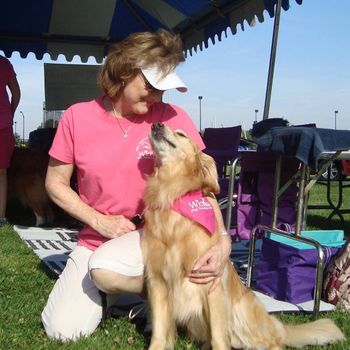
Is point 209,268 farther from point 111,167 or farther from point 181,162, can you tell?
point 111,167

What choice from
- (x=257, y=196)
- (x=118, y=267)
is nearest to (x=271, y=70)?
(x=257, y=196)

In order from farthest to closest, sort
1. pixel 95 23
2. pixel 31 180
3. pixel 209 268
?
pixel 95 23 < pixel 31 180 < pixel 209 268

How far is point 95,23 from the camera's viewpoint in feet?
28.0

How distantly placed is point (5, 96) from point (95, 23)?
296cm

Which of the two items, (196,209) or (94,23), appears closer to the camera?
(196,209)

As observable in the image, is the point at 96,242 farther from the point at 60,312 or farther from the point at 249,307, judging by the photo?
the point at 249,307

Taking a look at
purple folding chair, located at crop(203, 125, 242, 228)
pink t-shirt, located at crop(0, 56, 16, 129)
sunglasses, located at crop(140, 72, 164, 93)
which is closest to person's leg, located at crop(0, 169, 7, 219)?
pink t-shirt, located at crop(0, 56, 16, 129)

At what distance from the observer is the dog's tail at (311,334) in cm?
287

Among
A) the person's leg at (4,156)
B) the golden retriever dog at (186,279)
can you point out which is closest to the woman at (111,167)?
the golden retriever dog at (186,279)

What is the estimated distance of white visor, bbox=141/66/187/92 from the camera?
295cm

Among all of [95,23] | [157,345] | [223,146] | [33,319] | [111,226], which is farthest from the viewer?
[95,23]

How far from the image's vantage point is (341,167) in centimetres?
766

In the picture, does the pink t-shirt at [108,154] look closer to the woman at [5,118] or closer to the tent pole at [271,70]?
the tent pole at [271,70]

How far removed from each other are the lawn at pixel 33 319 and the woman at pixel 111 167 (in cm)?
11
